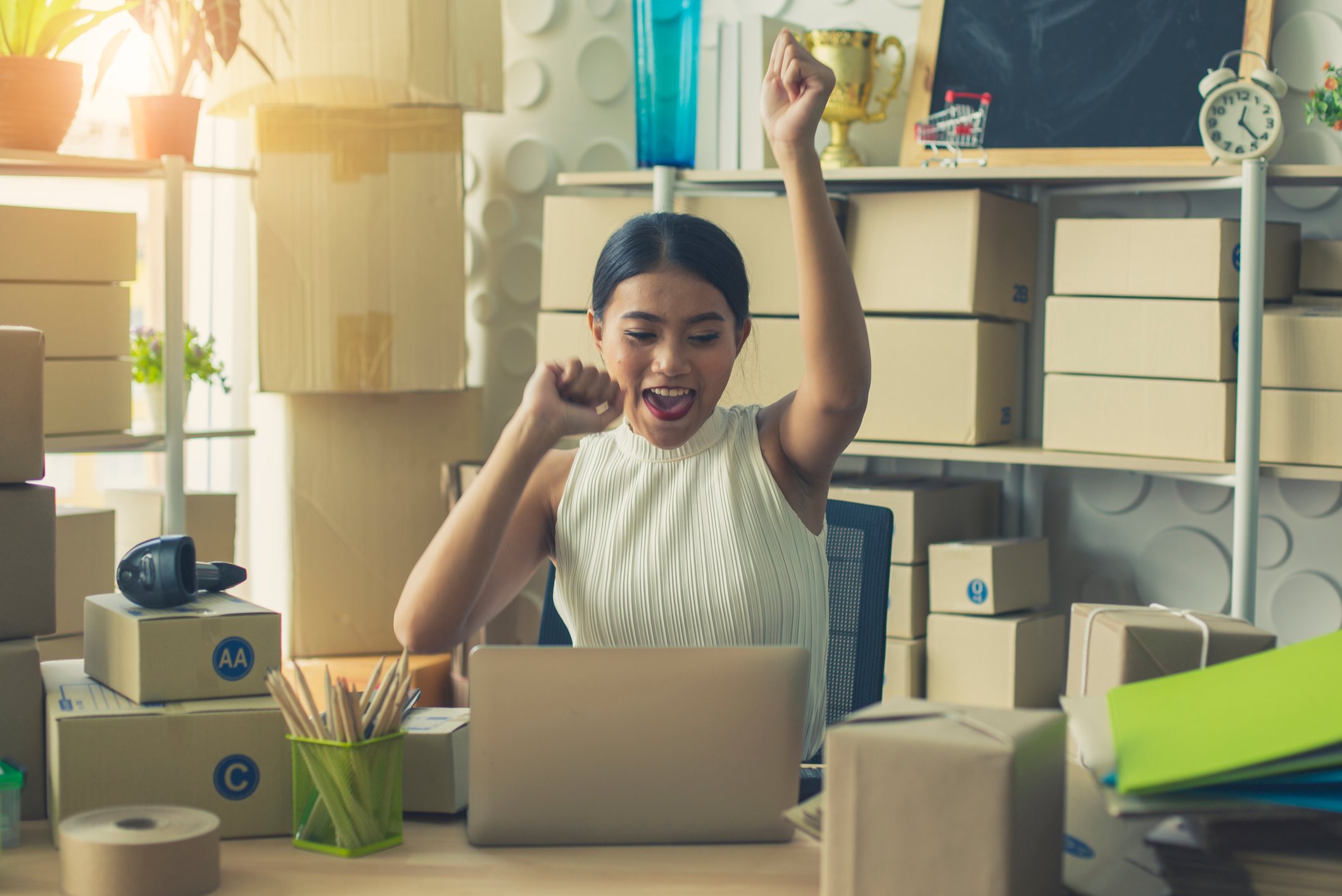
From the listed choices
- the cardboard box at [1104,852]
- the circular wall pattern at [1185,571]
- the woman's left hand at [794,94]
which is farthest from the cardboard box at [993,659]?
the cardboard box at [1104,852]

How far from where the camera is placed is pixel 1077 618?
1.13 meters

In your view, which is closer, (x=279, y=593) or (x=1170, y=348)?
(x=1170, y=348)

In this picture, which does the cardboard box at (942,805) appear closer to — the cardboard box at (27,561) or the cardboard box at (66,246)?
the cardboard box at (27,561)

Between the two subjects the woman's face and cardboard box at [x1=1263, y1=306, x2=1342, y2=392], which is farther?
cardboard box at [x1=1263, y1=306, x2=1342, y2=392]

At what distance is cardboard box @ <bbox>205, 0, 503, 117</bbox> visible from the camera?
2668mm

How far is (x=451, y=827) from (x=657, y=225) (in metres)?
0.72

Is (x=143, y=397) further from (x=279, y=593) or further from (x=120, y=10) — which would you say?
(x=120, y=10)

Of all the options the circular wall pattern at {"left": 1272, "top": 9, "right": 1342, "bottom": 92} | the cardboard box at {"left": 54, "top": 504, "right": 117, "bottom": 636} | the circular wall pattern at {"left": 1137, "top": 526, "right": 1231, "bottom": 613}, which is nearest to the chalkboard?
the circular wall pattern at {"left": 1272, "top": 9, "right": 1342, "bottom": 92}

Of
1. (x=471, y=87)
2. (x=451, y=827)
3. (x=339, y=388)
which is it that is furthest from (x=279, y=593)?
(x=451, y=827)

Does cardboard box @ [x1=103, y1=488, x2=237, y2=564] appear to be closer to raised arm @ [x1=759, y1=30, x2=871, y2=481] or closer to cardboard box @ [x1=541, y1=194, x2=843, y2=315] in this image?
cardboard box @ [x1=541, y1=194, x2=843, y2=315]

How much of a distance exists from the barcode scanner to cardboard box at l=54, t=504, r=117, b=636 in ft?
4.07

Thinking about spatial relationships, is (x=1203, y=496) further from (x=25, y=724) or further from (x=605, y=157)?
(x=25, y=724)

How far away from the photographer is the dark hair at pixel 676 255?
147 centimetres

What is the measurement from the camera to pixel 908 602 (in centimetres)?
249
